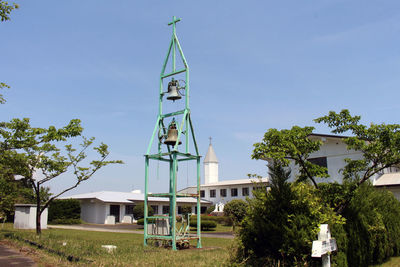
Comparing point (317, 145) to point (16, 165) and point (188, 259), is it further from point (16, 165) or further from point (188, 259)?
point (16, 165)

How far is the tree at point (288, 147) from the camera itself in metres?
8.26

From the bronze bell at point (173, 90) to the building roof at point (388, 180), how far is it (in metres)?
17.1

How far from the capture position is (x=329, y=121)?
9711mm

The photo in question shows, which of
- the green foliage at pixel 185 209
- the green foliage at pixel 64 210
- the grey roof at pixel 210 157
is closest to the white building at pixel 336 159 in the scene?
the green foliage at pixel 185 209

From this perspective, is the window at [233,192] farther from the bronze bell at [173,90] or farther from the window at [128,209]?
the bronze bell at [173,90]

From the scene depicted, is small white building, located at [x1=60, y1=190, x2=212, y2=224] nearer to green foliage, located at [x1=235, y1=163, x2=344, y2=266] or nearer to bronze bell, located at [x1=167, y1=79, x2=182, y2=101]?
bronze bell, located at [x1=167, y1=79, x2=182, y2=101]

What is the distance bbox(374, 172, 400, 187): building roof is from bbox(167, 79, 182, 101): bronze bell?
56.2 ft

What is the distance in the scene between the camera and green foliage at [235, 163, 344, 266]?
282 inches

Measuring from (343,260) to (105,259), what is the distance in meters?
6.47

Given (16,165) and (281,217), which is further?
(16,165)

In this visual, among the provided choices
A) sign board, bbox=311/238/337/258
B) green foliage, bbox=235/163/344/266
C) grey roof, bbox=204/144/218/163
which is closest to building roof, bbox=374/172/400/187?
green foliage, bbox=235/163/344/266

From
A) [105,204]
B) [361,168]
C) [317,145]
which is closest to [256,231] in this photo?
[317,145]

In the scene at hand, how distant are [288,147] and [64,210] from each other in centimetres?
3435

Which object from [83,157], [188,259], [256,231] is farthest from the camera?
[83,157]
